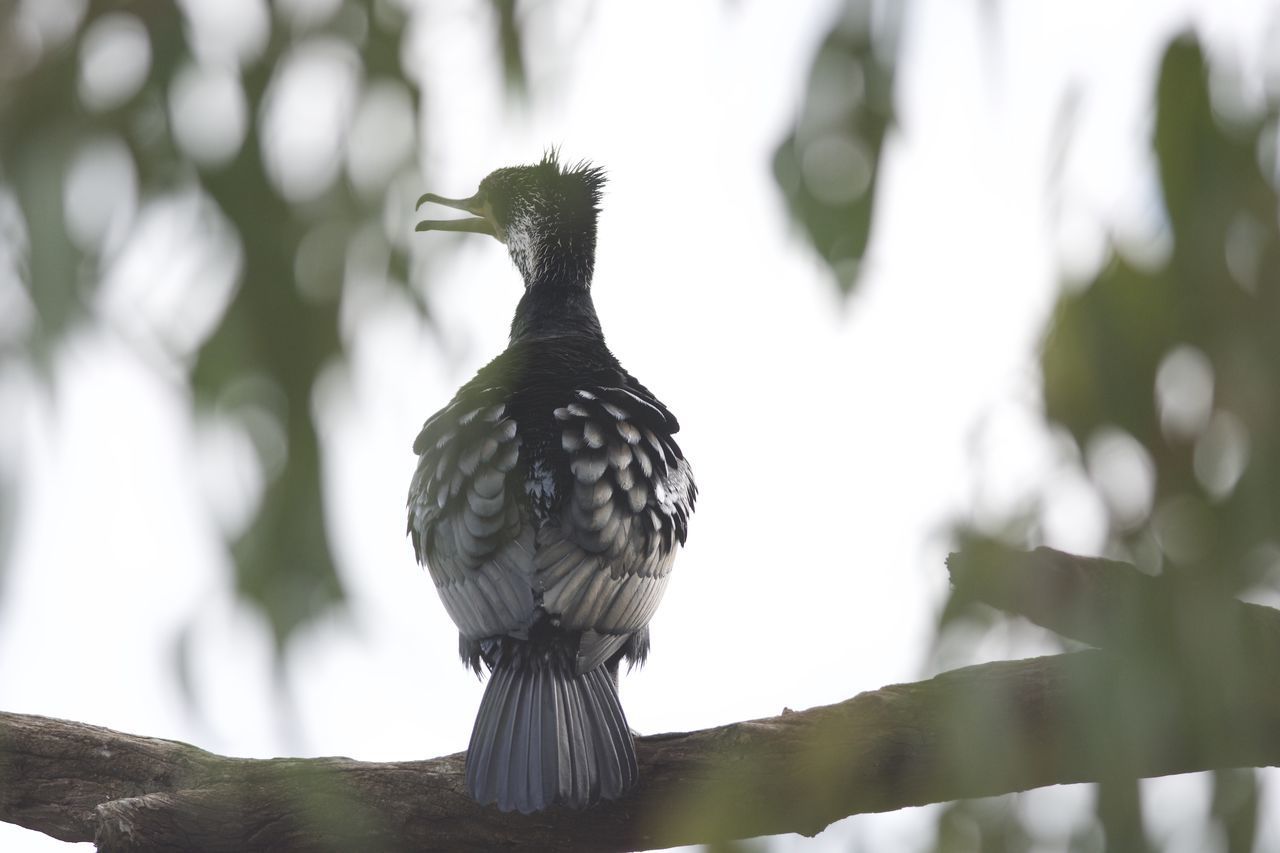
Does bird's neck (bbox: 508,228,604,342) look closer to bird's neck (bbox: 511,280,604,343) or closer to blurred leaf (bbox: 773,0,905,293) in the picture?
bird's neck (bbox: 511,280,604,343)

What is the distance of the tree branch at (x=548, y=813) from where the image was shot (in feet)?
8.50

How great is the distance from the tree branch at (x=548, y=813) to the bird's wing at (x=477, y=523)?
1.46 ft

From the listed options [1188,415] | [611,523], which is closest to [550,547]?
[611,523]

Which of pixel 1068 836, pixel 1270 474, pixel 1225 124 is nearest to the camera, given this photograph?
pixel 1270 474

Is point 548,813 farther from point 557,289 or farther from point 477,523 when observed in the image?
point 557,289

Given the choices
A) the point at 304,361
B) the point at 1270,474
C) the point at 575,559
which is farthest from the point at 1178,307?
the point at 575,559

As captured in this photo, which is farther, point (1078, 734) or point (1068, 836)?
point (1078, 734)

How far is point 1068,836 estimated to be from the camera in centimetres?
208

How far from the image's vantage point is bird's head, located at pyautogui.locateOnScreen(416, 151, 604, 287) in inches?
188

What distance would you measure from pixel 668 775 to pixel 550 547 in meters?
0.71

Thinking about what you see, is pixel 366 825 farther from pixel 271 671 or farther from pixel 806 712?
pixel 271 671

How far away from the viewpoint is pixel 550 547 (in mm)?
3359

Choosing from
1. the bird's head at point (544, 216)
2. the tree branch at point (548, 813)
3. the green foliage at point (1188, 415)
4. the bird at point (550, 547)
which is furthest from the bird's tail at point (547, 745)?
the bird's head at point (544, 216)

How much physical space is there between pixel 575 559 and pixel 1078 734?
1441mm
